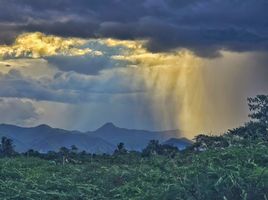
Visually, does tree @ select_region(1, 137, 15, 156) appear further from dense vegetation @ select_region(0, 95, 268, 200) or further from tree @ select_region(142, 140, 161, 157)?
dense vegetation @ select_region(0, 95, 268, 200)

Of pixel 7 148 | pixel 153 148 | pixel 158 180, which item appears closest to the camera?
pixel 158 180

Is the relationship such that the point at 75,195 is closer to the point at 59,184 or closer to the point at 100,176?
the point at 59,184

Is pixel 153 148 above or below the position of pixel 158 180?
above

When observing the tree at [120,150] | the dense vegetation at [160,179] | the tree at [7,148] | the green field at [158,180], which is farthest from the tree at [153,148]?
the green field at [158,180]

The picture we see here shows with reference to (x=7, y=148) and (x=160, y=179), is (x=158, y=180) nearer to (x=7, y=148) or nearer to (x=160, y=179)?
(x=160, y=179)

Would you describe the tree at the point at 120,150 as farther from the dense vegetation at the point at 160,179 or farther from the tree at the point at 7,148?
the dense vegetation at the point at 160,179

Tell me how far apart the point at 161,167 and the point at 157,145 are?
12836 millimetres

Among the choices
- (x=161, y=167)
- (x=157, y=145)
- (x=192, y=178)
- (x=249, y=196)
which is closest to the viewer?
(x=249, y=196)

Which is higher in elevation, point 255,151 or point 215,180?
point 255,151

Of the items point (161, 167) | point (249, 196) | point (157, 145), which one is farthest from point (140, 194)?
point (157, 145)

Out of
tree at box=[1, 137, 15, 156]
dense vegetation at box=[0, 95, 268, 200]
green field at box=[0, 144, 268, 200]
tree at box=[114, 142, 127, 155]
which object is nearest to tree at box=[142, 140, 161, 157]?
tree at box=[114, 142, 127, 155]

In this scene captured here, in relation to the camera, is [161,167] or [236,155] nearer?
[236,155]

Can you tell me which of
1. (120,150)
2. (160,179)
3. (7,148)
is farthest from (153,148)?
(160,179)

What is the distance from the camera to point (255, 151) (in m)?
16.4
